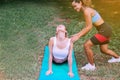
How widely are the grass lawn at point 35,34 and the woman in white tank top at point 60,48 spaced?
342mm

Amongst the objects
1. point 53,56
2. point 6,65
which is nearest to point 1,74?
point 6,65

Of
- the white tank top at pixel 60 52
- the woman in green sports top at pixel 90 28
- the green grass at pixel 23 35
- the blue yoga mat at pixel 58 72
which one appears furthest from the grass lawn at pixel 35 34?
the white tank top at pixel 60 52

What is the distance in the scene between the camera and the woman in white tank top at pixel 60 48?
477 centimetres

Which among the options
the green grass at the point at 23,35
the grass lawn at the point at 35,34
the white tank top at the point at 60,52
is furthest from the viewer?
the green grass at the point at 23,35

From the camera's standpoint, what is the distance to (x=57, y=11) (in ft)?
32.6

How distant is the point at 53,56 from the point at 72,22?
3.39 meters

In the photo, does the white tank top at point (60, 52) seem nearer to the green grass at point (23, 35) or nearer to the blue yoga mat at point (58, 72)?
the blue yoga mat at point (58, 72)

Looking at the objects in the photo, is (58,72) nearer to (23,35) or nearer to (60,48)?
(60,48)

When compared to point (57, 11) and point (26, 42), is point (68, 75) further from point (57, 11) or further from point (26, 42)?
point (57, 11)

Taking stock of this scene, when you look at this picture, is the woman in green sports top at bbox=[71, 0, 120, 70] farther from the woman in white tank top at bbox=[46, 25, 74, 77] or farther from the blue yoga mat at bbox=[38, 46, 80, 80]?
the blue yoga mat at bbox=[38, 46, 80, 80]

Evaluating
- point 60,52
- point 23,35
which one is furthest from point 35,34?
point 60,52

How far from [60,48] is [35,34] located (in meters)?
2.44

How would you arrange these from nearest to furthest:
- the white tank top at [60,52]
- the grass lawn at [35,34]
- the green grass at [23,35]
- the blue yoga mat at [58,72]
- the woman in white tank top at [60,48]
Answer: the blue yoga mat at [58,72] < the woman in white tank top at [60,48] < the white tank top at [60,52] < the grass lawn at [35,34] < the green grass at [23,35]

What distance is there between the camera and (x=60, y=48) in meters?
4.94
